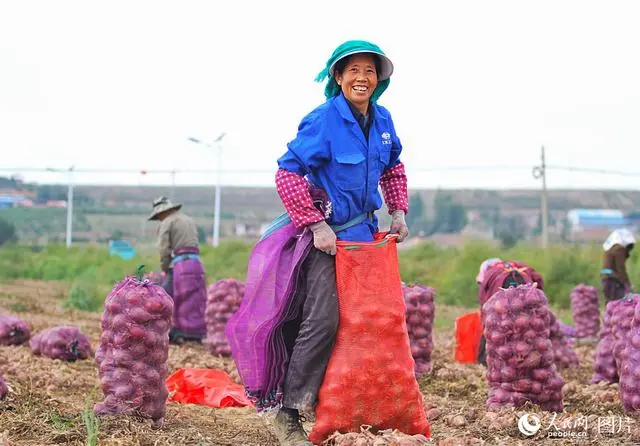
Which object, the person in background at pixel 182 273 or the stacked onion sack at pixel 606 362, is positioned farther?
the person in background at pixel 182 273

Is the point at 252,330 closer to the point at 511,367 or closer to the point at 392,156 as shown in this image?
the point at 392,156

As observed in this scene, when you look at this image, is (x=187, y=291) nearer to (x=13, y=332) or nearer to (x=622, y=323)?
(x=13, y=332)

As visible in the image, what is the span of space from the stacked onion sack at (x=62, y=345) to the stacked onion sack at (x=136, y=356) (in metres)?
3.38

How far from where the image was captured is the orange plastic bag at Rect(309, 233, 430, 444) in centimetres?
473

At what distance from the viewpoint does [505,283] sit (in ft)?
25.7

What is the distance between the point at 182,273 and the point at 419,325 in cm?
353

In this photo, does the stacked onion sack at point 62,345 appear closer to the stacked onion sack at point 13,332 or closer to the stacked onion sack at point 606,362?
the stacked onion sack at point 13,332

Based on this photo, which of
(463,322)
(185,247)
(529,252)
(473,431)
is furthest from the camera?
(529,252)

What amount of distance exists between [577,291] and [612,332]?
526 centimetres

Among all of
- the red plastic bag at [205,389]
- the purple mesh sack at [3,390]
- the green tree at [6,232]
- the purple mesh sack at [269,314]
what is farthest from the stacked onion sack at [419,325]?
the green tree at [6,232]

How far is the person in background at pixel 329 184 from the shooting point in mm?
4758

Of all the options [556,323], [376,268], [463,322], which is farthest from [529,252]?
[376,268]

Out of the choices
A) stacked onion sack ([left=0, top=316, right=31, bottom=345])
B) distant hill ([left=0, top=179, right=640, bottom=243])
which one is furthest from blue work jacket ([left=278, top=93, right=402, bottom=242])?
distant hill ([left=0, top=179, right=640, bottom=243])

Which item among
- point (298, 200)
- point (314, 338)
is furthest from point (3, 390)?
point (298, 200)
